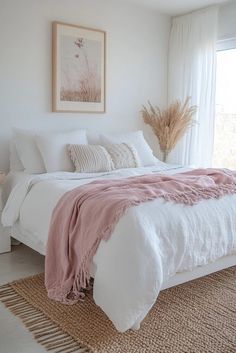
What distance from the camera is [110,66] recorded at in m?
4.52

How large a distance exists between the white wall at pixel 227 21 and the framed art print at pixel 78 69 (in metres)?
1.35

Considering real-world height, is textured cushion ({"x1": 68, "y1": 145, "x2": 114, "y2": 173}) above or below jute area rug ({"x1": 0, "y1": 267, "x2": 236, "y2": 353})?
above

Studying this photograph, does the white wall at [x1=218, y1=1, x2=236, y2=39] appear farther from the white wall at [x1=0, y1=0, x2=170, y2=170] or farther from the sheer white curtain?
the white wall at [x1=0, y1=0, x2=170, y2=170]

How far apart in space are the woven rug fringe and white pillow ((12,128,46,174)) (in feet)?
4.07

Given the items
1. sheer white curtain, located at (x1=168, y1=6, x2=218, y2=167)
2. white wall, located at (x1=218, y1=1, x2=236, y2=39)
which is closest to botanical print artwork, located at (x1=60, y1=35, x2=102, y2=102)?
sheer white curtain, located at (x1=168, y1=6, x2=218, y2=167)

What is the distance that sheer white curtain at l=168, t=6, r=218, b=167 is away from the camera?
4.57 metres

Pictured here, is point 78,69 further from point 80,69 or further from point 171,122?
point 171,122

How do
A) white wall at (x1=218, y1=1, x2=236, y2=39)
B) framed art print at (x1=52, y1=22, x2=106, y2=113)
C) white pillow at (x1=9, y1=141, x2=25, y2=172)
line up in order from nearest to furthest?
white pillow at (x1=9, y1=141, x2=25, y2=172) < framed art print at (x1=52, y1=22, x2=106, y2=113) < white wall at (x1=218, y1=1, x2=236, y2=39)

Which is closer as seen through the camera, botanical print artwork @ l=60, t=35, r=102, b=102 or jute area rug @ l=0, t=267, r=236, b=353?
jute area rug @ l=0, t=267, r=236, b=353

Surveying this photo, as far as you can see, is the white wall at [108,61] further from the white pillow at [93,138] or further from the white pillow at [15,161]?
the white pillow at [93,138]

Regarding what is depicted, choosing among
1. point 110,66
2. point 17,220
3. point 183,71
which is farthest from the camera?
point 183,71

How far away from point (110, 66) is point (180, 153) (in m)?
1.43

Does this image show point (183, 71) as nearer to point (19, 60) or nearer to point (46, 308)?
point (19, 60)

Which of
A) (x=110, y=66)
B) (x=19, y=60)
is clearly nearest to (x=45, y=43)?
(x=19, y=60)
